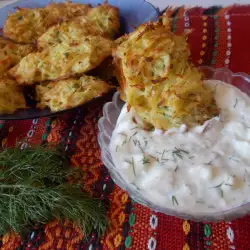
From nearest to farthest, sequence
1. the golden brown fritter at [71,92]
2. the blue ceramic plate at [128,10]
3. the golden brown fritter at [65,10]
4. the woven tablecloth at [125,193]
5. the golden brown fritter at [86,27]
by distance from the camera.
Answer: the woven tablecloth at [125,193] → the golden brown fritter at [71,92] → the golden brown fritter at [86,27] → the blue ceramic plate at [128,10] → the golden brown fritter at [65,10]

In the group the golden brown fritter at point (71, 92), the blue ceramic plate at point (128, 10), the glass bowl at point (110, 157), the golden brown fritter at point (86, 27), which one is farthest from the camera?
the blue ceramic plate at point (128, 10)

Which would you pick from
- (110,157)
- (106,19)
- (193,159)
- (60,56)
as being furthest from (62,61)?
(193,159)

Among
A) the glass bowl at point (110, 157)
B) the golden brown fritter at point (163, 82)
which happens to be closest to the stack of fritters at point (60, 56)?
the glass bowl at point (110, 157)

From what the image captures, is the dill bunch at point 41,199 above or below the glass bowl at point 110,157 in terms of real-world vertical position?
below

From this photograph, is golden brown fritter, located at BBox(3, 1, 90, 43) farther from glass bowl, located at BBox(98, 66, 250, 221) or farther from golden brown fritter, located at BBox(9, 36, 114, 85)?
glass bowl, located at BBox(98, 66, 250, 221)

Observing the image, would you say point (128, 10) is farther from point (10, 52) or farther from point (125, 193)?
point (125, 193)

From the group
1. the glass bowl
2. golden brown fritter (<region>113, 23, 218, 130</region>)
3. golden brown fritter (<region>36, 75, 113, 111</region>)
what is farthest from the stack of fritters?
golden brown fritter (<region>113, 23, 218, 130</region>)

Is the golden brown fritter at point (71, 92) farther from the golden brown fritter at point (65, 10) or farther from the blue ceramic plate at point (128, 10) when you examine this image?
the golden brown fritter at point (65, 10)
